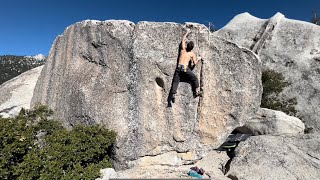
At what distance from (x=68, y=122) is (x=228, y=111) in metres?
5.64

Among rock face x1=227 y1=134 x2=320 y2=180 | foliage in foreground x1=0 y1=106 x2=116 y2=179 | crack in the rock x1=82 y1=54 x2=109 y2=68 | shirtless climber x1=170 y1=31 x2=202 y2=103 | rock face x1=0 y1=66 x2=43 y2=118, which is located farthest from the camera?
rock face x1=0 y1=66 x2=43 y2=118

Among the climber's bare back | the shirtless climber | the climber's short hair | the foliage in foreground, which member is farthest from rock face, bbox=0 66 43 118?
the climber's short hair

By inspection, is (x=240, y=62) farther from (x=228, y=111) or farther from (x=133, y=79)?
(x=133, y=79)

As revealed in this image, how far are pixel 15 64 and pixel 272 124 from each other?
93411 mm

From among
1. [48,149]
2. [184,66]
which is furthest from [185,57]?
[48,149]

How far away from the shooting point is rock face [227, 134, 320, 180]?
1098 cm

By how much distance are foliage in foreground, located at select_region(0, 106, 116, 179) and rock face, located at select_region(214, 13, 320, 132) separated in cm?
1119

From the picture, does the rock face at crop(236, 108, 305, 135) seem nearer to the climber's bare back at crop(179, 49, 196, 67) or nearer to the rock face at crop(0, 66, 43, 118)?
the climber's bare back at crop(179, 49, 196, 67)

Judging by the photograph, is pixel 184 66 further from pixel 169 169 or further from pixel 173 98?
pixel 169 169

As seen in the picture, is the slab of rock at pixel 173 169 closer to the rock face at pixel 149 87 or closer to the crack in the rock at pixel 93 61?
the rock face at pixel 149 87

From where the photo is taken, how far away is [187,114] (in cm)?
1227

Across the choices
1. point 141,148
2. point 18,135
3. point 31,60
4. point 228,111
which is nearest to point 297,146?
point 228,111

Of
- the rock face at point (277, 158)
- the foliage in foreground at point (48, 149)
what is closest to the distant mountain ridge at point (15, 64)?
the foliage in foreground at point (48, 149)

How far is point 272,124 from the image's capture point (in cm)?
1452
